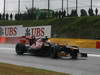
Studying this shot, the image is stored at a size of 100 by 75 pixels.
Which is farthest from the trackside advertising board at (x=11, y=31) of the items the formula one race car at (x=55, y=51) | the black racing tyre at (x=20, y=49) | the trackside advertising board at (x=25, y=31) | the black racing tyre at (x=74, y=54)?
the black racing tyre at (x=74, y=54)

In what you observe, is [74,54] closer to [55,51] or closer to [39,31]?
[55,51]

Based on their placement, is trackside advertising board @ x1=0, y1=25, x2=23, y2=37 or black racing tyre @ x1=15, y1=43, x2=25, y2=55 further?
trackside advertising board @ x1=0, y1=25, x2=23, y2=37

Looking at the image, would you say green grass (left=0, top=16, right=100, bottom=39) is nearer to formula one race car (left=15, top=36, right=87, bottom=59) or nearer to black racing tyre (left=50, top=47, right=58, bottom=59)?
formula one race car (left=15, top=36, right=87, bottom=59)

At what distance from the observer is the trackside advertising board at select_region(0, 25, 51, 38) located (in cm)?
3416

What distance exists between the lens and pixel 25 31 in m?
36.7

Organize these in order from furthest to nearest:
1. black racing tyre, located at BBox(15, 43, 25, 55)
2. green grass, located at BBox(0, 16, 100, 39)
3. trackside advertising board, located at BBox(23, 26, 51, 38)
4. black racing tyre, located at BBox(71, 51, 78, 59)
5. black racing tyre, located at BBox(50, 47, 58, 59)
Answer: green grass, located at BBox(0, 16, 100, 39), trackside advertising board, located at BBox(23, 26, 51, 38), black racing tyre, located at BBox(15, 43, 25, 55), black racing tyre, located at BBox(50, 47, 58, 59), black racing tyre, located at BBox(71, 51, 78, 59)

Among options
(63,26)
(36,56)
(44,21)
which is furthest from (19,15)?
(36,56)

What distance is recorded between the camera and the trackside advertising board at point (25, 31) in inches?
1345

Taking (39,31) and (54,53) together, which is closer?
(54,53)

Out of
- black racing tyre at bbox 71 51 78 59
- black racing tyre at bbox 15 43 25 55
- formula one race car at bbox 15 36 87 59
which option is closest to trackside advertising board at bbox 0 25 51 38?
black racing tyre at bbox 15 43 25 55

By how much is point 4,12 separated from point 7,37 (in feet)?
45.3

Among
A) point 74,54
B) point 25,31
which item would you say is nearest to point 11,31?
point 25,31

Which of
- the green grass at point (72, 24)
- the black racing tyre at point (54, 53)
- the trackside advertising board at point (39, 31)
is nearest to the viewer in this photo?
the black racing tyre at point (54, 53)

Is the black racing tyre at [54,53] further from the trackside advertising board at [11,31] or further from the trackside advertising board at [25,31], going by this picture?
the trackside advertising board at [11,31]
